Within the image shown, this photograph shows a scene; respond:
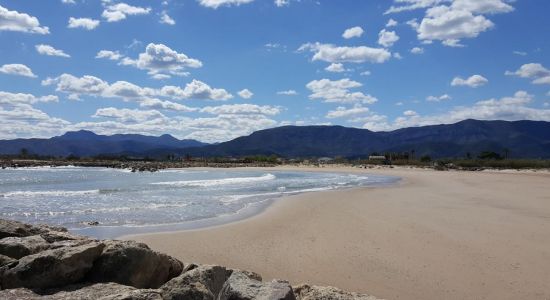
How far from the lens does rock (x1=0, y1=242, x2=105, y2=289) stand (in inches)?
221

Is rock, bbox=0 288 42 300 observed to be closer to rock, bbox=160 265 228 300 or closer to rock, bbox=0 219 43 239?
rock, bbox=160 265 228 300

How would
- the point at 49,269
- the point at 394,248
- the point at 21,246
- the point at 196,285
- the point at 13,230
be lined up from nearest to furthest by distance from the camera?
the point at 196,285 < the point at 49,269 < the point at 21,246 < the point at 13,230 < the point at 394,248

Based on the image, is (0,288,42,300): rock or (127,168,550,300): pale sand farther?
(127,168,550,300): pale sand

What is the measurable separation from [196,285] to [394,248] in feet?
21.1

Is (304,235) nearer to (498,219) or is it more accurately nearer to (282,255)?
(282,255)

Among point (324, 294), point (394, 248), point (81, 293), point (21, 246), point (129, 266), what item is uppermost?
point (21, 246)

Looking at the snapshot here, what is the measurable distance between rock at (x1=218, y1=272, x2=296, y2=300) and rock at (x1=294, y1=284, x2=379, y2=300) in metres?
0.71

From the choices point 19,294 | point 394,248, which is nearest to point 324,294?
point 19,294

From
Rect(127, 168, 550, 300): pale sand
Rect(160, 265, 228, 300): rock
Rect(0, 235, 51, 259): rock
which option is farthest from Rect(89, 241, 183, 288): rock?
Rect(127, 168, 550, 300): pale sand

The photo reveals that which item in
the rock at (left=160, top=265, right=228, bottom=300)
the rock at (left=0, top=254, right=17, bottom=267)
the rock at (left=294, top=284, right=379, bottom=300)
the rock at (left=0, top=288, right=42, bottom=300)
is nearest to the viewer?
the rock at (left=0, top=288, right=42, bottom=300)

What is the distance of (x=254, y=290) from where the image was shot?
4.82 meters

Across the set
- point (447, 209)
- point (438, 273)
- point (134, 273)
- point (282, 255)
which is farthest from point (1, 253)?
point (447, 209)

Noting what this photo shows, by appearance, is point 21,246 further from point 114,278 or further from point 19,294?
point 114,278

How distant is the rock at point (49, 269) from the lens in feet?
18.4
